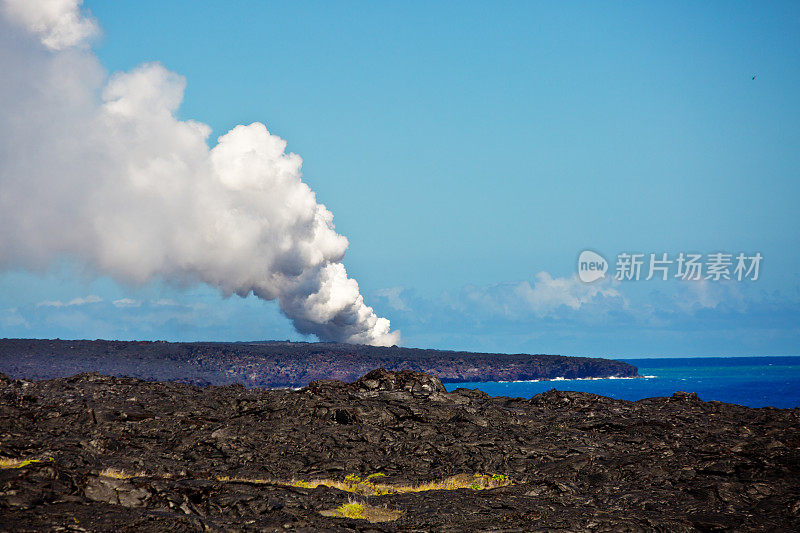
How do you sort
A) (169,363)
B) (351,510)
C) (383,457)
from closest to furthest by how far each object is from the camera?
(351,510) → (383,457) → (169,363)

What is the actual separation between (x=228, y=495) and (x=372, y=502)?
5.41m

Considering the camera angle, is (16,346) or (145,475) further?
(16,346)

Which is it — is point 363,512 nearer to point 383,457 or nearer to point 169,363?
point 383,457

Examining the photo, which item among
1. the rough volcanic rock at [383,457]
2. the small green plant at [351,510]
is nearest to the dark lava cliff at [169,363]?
the rough volcanic rock at [383,457]

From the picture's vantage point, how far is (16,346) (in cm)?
16425

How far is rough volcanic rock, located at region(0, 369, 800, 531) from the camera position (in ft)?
80.4

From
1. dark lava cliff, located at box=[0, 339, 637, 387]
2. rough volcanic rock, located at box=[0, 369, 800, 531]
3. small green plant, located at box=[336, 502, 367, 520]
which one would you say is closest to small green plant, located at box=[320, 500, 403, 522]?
small green plant, located at box=[336, 502, 367, 520]

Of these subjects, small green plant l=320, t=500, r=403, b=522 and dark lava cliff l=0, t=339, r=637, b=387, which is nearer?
small green plant l=320, t=500, r=403, b=522

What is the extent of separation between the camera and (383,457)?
1465 inches

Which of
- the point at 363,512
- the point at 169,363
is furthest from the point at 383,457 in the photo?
the point at 169,363

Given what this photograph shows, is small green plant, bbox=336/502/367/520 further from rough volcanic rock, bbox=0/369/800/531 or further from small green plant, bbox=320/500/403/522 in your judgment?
rough volcanic rock, bbox=0/369/800/531

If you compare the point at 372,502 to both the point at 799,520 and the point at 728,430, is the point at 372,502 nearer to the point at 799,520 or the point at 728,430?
the point at 799,520

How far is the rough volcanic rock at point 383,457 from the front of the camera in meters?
24.5

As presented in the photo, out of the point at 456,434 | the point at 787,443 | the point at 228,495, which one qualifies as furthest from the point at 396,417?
the point at 787,443
